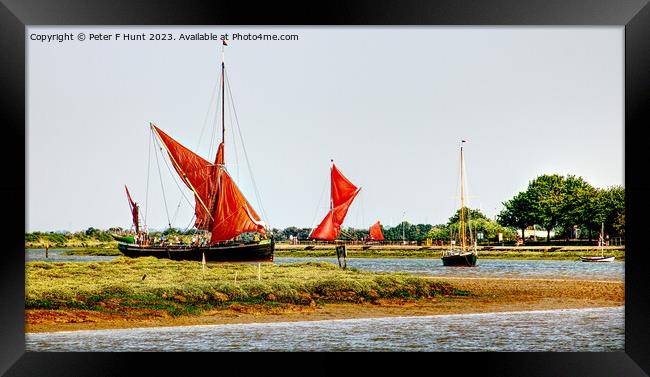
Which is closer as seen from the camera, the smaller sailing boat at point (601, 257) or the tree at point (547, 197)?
the tree at point (547, 197)

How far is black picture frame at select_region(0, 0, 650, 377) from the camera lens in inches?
434

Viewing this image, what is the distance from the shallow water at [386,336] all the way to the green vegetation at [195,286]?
0.83 meters

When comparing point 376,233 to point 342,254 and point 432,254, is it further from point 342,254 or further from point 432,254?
point 432,254

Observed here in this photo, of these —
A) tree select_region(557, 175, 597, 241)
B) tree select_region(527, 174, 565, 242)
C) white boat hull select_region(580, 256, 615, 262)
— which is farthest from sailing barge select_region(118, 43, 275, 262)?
white boat hull select_region(580, 256, 615, 262)

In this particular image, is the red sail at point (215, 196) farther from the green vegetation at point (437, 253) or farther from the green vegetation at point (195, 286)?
the green vegetation at point (437, 253)

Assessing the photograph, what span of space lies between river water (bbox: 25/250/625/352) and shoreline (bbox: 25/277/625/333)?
261 mm

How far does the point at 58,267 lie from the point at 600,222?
900 centimetres

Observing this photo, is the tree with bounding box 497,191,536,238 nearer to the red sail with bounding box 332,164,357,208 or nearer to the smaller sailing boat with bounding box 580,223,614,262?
the smaller sailing boat with bounding box 580,223,614,262

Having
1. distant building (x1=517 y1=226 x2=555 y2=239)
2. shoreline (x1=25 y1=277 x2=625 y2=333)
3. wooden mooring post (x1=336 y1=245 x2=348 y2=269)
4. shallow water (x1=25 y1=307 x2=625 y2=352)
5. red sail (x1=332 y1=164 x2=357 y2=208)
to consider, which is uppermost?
red sail (x1=332 y1=164 x2=357 y2=208)

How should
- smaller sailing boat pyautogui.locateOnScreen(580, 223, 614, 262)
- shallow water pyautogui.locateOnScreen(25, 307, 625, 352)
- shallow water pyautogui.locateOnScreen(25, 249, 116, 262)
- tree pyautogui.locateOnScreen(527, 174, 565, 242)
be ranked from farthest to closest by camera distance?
smaller sailing boat pyautogui.locateOnScreen(580, 223, 614, 262) → tree pyautogui.locateOnScreen(527, 174, 565, 242) → shallow water pyautogui.locateOnScreen(25, 249, 116, 262) → shallow water pyautogui.locateOnScreen(25, 307, 625, 352)

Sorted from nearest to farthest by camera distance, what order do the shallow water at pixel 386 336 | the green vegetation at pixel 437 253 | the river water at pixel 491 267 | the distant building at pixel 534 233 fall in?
the shallow water at pixel 386 336 < the river water at pixel 491 267 < the green vegetation at pixel 437 253 < the distant building at pixel 534 233
